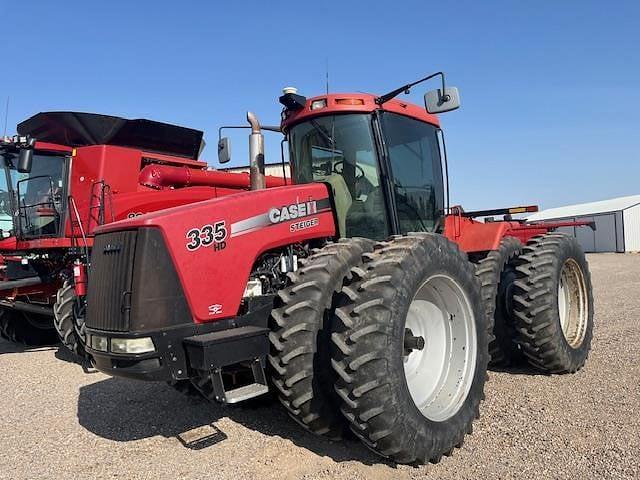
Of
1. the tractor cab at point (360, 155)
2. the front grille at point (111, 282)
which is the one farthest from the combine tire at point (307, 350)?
the tractor cab at point (360, 155)

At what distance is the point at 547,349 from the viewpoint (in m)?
4.93

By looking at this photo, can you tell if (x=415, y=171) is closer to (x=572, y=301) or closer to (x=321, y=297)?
(x=321, y=297)

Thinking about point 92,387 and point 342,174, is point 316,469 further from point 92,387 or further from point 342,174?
point 92,387

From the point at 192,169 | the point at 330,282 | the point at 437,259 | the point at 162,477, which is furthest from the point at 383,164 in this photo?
the point at 192,169

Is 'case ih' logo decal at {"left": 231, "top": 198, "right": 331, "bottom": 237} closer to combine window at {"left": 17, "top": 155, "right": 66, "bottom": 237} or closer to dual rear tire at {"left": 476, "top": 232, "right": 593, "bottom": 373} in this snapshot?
dual rear tire at {"left": 476, "top": 232, "right": 593, "bottom": 373}

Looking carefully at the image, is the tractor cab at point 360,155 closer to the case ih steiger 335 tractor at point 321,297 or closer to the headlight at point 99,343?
the case ih steiger 335 tractor at point 321,297

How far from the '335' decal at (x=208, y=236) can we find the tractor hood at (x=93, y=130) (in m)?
5.76

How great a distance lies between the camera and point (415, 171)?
16.1 ft

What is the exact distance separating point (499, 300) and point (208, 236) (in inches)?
123

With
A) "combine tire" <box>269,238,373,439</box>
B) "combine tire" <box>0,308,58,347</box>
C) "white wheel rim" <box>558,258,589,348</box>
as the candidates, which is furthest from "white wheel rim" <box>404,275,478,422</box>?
"combine tire" <box>0,308,58,347</box>

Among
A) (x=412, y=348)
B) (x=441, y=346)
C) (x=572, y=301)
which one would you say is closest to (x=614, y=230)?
(x=572, y=301)

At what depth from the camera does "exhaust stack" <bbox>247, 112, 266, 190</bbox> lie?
4621 millimetres

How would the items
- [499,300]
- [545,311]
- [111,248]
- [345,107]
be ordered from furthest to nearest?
1. [499,300]
2. [545,311]
3. [345,107]
4. [111,248]

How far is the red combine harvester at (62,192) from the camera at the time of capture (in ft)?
25.8
